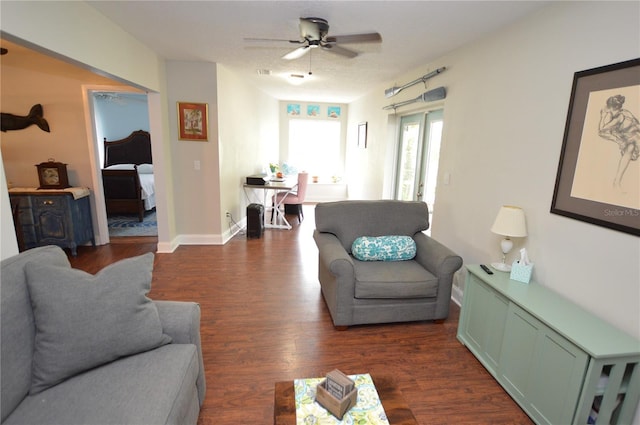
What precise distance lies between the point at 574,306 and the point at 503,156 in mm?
1164

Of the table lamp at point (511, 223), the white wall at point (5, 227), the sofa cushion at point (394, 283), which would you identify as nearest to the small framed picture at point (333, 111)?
the sofa cushion at point (394, 283)

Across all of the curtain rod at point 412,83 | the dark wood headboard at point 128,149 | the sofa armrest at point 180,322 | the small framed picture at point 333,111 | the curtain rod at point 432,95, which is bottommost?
the sofa armrest at point 180,322

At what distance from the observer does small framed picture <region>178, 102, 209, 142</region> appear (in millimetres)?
3973

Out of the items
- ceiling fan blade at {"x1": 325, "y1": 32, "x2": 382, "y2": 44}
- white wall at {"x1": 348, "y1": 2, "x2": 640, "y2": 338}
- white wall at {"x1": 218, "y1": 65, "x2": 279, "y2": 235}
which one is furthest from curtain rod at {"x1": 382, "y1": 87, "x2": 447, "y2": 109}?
white wall at {"x1": 218, "y1": 65, "x2": 279, "y2": 235}

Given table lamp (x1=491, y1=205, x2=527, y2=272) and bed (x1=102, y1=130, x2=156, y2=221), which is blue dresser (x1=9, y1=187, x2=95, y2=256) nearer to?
bed (x1=102, y1=130, x2=156, y2=221)

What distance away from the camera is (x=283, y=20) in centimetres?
245

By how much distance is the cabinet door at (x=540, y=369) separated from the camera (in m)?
1.45

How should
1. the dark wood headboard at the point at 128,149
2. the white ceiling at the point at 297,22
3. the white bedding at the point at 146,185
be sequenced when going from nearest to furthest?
1. the white ceiling at the point at 297,22
2. the white bedding at the point at 146,185
3. the dark wood headboard at the point at 128,149

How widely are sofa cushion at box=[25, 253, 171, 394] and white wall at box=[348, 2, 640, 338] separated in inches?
90.5

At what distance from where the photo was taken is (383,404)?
4.19ft

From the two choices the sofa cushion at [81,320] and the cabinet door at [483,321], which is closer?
the sofa cushion at [81,320]

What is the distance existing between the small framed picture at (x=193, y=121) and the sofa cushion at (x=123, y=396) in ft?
10.7

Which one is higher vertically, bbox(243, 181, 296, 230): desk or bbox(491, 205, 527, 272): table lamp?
bbox(491, 205, 527, 272): table lamp

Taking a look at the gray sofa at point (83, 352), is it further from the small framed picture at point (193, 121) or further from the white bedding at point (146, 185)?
the white bedding at point (146, 185)
